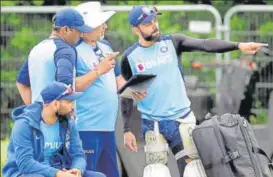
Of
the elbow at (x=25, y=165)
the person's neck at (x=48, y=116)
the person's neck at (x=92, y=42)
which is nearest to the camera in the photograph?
the elbow at (x=25, y=165)

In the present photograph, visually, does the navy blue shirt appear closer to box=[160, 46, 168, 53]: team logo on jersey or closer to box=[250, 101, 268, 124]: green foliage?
box=[160, 46, 168, 53]: team logo on jersey

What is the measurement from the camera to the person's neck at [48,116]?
24.6ft

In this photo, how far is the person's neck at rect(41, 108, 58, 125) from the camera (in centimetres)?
750

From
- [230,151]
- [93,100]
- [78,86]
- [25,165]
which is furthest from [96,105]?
[230,151]

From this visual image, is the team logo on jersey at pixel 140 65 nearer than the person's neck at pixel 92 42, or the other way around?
the team logo on jersey at pixel 140 65

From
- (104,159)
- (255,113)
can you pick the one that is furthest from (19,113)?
(255,113)

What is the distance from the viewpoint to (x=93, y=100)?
823cm

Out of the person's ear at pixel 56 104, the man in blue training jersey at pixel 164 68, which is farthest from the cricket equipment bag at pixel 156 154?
the person's ear at pixel 56 104

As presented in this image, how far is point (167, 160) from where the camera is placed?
26.5 ft

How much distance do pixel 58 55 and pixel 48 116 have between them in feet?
1.90

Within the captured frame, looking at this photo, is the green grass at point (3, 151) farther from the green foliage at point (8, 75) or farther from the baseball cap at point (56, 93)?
the baseball cap at point (56, 93)

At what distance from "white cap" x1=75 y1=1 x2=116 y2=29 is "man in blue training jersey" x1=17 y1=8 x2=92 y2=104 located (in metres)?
0.09

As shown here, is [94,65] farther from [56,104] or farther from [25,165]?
[25,165]

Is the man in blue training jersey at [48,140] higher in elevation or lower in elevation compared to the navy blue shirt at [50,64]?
lower
